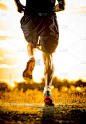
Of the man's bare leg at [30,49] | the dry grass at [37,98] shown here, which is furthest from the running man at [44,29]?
the dry grass at [37,98]

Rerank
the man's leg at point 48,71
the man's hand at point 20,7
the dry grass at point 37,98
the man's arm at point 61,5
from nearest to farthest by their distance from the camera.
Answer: the man's arm at point 61,5
the man's leg at point 48,71
the man's hand at point 20,7
the dry grass at point 37,98

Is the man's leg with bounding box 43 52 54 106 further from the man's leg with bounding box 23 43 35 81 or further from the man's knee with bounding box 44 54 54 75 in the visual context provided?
the man's leg with bounding box 23 43 35 81

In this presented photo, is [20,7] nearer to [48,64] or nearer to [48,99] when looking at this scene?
Answer: [48,64]

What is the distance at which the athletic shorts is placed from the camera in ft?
11.3

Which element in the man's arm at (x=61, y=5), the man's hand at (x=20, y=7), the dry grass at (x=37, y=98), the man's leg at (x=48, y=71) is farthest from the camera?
the dry grass at (x=37, y=98)

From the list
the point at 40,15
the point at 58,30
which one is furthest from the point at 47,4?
the point at 58,30

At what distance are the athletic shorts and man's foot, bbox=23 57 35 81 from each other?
32 cm

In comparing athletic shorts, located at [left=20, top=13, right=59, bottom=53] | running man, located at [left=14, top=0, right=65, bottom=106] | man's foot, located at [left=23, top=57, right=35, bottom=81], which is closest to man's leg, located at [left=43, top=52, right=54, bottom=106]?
running man, located at [left=14, top=0, right=65, bottom=106]

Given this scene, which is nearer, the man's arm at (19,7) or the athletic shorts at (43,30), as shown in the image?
the athletic shorts at (43,30)

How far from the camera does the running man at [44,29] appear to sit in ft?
11.3

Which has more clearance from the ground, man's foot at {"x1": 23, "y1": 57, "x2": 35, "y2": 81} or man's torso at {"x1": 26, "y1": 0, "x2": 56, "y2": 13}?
man's torso at {"x1": 26, "y1": 0, "x2": 56, "y2": 13}

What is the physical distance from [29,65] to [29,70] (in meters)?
0.10

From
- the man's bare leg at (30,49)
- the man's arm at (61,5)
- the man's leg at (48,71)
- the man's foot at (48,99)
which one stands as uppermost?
the man's arm at (61,5)

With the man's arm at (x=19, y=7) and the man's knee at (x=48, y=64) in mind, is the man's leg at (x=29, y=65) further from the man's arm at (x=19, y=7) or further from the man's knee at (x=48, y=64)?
the man's arm at (x=19, y=7)
